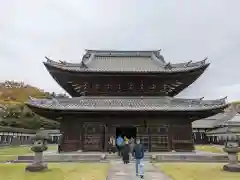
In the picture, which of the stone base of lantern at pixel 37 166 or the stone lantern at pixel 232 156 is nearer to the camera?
the stone base of lantern at pixel 37 166

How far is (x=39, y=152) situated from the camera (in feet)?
47.6

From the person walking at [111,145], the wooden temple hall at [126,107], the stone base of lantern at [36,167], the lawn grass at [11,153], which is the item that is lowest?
the lawn grass at [11,153]

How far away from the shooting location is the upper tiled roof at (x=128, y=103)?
2281 centimetres

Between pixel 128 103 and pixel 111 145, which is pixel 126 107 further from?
pixel 111 145

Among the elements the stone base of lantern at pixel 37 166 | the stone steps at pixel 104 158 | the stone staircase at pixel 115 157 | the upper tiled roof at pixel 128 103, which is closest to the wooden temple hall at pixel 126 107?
the upper tiled roof at pixel 128 103

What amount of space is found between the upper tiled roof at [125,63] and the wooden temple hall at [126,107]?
0.24 meters

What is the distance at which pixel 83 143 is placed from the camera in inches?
928

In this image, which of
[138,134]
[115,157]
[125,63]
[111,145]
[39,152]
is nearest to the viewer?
[39,152]

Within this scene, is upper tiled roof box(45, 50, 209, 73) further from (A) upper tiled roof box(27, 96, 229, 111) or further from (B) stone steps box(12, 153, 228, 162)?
(B) stone steps box(12, 153, 228, 162)

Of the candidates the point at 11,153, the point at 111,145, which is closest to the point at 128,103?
the point at 111,145

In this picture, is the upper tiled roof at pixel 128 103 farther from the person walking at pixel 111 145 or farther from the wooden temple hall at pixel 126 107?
the person walking at pixel 111 145

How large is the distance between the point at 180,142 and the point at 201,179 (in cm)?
1223

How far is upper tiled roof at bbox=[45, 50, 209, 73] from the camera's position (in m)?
25.5

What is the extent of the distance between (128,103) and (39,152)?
11.8 metres
